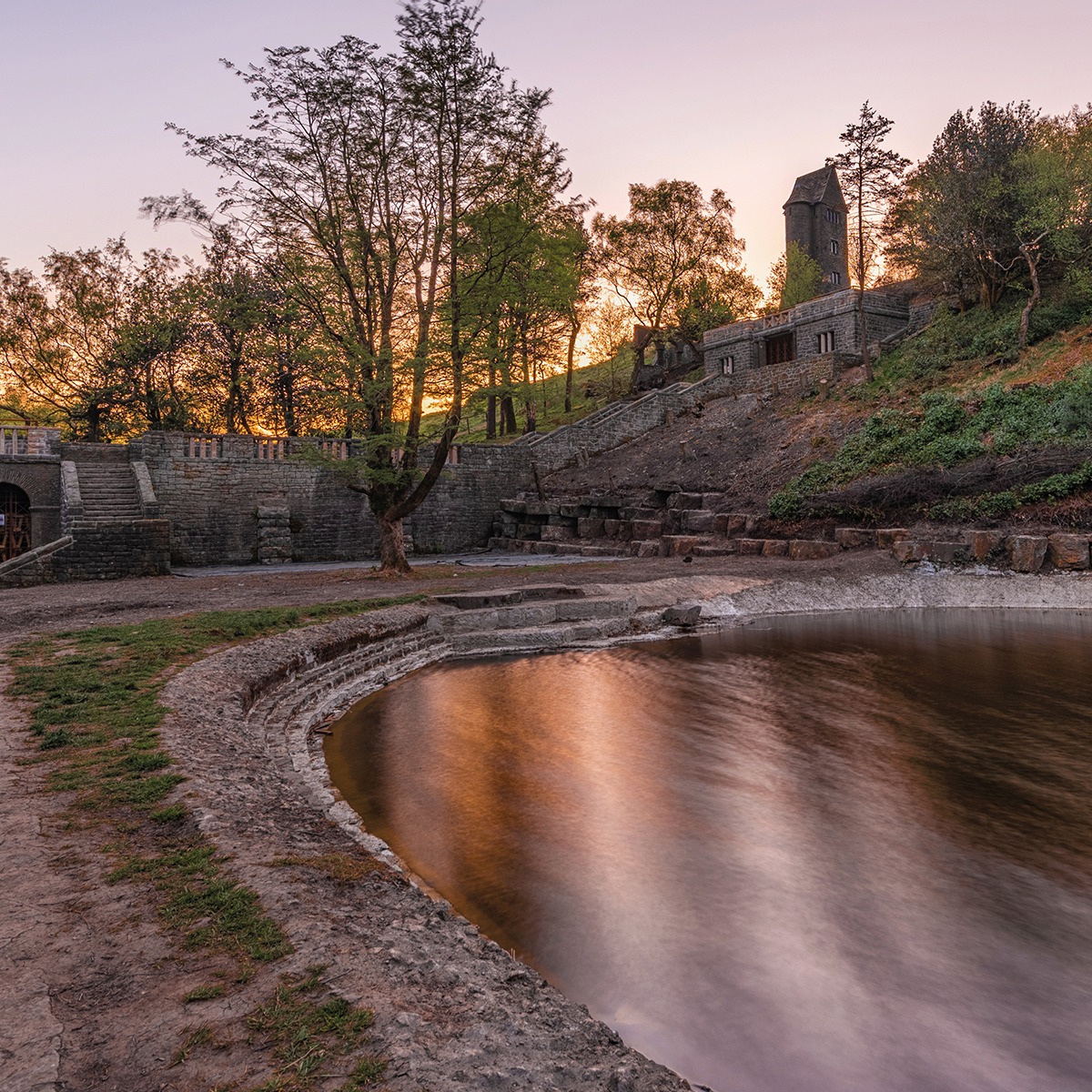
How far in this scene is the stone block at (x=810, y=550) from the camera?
791 inches

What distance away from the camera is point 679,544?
23281 millimetres

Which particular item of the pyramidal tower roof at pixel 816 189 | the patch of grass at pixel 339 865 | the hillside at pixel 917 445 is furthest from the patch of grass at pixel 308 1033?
the pyramidal tower roof at pixel 816 189

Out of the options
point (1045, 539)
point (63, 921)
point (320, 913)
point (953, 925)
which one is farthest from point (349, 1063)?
point (1045, 539)

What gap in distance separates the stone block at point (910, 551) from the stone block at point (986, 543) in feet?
3.39

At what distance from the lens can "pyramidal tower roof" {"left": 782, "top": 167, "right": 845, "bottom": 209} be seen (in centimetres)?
6278

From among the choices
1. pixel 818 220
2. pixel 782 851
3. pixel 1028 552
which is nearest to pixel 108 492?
pixel 782 851

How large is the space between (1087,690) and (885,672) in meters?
2.39

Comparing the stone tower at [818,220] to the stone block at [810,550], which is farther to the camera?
the stone tower at [818,220]

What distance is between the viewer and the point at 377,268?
17.8 metres

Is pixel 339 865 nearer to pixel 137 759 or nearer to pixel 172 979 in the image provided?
pixel 172 979

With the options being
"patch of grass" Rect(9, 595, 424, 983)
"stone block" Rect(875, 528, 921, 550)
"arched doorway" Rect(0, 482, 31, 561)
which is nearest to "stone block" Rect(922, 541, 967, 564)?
"stone block" Rect(875, 528, 921, 550)

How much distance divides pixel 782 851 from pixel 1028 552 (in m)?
14.5

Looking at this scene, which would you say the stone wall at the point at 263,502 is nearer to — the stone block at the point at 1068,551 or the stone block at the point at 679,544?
the stone block at the point at 679,544

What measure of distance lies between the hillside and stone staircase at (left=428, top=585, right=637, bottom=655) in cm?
1015
